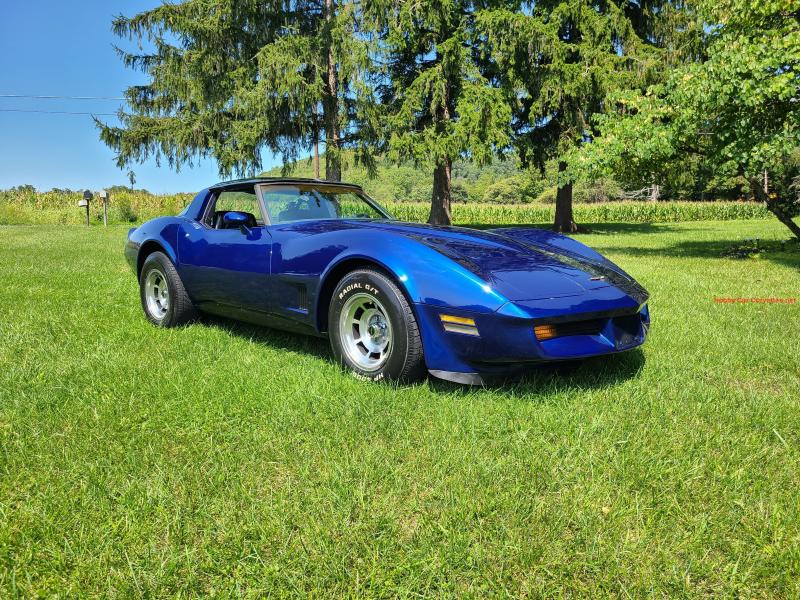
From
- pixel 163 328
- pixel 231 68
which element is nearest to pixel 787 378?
pixel 163 328

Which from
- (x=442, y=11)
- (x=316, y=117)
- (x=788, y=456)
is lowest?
(x=788, y=456)

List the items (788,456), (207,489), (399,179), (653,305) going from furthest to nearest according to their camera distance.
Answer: (399,179)
(653,305)
(788,456)
(207,489)

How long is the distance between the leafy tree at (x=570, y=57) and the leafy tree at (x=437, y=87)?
1141 mm

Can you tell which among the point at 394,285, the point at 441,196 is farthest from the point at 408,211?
the point at 394,285

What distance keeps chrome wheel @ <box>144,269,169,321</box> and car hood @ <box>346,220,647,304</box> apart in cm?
205

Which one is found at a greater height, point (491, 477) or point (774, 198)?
point (774, 198)

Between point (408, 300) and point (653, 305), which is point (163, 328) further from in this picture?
point (653, 305)

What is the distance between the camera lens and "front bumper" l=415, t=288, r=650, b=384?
2758 millimetres

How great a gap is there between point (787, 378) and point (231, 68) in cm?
1890

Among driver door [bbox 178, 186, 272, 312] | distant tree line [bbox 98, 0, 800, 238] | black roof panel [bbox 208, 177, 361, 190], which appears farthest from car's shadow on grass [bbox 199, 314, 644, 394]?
distant tree line [bbox 98, 0, 800, 238]

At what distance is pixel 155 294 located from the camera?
504 cm

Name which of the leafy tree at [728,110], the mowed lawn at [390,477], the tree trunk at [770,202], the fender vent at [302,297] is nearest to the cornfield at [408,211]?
the leafy tree at [728,110]

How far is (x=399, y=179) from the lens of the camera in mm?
84375

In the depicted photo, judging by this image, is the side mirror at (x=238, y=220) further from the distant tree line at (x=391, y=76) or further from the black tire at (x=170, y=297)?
the distant tree line at (x=391, y=76)
